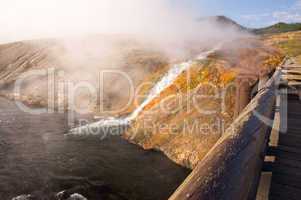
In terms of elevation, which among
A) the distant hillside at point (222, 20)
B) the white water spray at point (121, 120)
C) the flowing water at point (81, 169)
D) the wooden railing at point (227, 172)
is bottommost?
the flowing water at point (81, 169)

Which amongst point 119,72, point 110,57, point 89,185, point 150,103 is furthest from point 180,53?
point 89,185

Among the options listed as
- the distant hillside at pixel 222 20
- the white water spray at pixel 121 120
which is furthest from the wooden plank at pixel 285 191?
the distant hillside at pixel 222 20

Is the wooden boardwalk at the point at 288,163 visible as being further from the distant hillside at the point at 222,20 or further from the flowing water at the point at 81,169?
the distant hillside at the point at 222,20

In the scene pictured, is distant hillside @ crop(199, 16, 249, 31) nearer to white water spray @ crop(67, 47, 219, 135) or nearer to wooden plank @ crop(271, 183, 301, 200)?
white water spray @ crop(67, 47, 219, 135)

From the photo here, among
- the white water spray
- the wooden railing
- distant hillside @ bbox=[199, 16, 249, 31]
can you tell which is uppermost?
distant hillside @ bbox=[199, 16, 249, 31]

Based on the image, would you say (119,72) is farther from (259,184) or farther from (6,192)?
(259,184)

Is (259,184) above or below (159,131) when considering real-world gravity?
above

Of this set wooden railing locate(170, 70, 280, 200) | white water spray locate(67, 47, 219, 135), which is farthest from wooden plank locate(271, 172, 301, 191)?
white water spray locate(67, 47, 219, 135)

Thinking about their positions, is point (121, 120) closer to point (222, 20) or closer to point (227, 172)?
point (227, 172)
